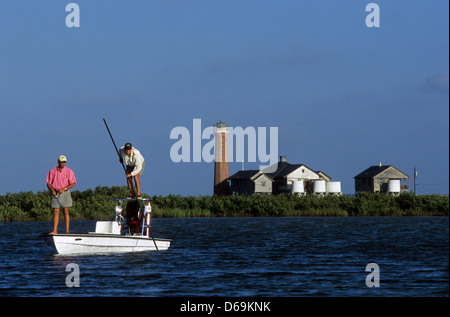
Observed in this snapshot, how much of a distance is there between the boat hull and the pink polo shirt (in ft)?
7.15

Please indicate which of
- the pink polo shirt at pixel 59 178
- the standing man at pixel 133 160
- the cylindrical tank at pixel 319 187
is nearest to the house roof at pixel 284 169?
the cylindrical tank at pixel 319 187

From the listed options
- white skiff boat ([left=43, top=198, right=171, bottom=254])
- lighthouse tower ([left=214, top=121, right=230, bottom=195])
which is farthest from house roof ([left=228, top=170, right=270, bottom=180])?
white skiff boat ([left=43, top=198, right=171, bottom=254])

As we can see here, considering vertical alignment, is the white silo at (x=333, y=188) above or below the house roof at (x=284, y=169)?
below

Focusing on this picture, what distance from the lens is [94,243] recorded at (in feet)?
90.7

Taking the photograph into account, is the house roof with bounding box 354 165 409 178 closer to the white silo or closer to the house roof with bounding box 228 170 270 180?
the white silo

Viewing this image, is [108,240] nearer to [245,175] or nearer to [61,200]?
[61,200]

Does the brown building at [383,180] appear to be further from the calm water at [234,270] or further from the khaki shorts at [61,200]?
the khaki shorts at [61,200]

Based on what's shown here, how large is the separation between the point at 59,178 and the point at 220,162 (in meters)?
77.8

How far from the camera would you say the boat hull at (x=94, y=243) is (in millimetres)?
27328

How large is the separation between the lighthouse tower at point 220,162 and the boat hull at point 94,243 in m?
74.2

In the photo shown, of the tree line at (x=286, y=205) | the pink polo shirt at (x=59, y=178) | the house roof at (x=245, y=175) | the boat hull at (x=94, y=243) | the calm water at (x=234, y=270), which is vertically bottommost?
the calm water at (x=234, y=270)
